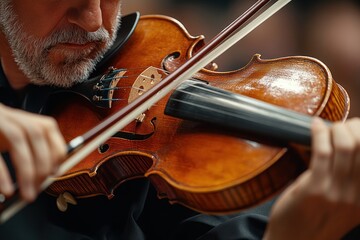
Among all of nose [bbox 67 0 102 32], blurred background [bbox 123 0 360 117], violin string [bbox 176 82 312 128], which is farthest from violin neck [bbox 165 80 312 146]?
blurred background [bbox 123 0 360 117]

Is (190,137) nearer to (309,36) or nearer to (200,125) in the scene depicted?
(200,125)

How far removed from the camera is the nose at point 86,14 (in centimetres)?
93

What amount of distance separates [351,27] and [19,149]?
1.48 m

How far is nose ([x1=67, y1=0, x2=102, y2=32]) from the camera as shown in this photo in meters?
0.93

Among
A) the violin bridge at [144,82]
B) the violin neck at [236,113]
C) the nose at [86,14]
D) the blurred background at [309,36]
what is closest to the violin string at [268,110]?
the violin neck at [236,113]

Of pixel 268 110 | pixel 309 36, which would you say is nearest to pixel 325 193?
pixel 268 110

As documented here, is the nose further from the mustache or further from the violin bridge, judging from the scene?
the violin bridge

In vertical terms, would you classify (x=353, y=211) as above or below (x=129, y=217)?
above

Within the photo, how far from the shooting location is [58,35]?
961mm

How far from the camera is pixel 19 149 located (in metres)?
0.57

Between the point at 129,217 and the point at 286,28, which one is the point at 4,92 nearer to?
the point at 129,217

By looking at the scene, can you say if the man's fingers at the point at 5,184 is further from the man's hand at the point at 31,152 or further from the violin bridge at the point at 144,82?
the violin bridge at the point at 144,82

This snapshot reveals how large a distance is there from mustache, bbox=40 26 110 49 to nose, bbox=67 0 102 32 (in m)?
0.02

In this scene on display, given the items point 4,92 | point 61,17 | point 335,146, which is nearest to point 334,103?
point 335,146
